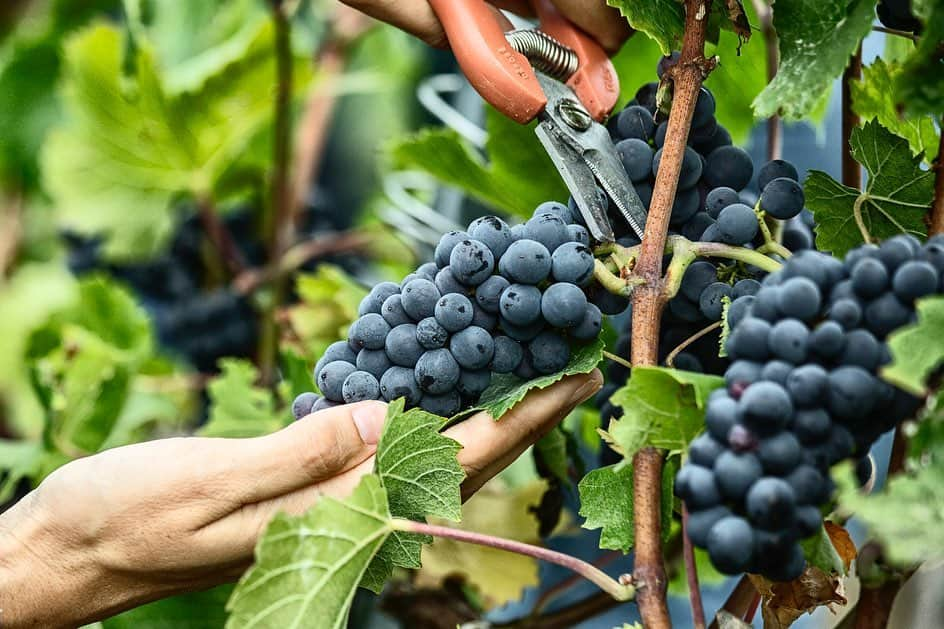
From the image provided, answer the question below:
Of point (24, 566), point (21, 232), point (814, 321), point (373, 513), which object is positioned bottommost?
point (21, 232)

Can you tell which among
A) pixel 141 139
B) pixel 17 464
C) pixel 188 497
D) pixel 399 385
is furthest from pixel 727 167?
pixel 141 139

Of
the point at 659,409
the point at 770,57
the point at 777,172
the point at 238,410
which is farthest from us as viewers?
the point at 238,410

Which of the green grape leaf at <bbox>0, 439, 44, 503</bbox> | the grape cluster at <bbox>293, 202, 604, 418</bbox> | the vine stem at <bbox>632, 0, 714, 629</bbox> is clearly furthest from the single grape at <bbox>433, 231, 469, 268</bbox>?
the green grape leaf at <bbox>0, 439, 44, 503</bbox>

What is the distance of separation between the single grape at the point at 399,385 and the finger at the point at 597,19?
0.90ft

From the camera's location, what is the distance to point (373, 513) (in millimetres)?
516

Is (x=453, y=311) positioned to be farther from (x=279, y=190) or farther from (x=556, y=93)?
(x=279, y=190)

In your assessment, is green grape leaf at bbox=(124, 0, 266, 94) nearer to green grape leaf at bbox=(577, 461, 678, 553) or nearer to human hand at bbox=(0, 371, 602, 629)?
human hand at bbox=(0, 371, 602, 629)

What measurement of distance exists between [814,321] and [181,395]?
1.03 metres

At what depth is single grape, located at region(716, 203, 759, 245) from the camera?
22.2 inches

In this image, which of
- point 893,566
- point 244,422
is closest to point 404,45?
point 244,422

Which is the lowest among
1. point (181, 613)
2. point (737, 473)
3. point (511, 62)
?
point (181, 613)

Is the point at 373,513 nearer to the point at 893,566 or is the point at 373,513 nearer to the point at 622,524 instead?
the point at 622,524

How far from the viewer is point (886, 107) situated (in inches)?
25.4

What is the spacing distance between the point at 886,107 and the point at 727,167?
12 centimetres
